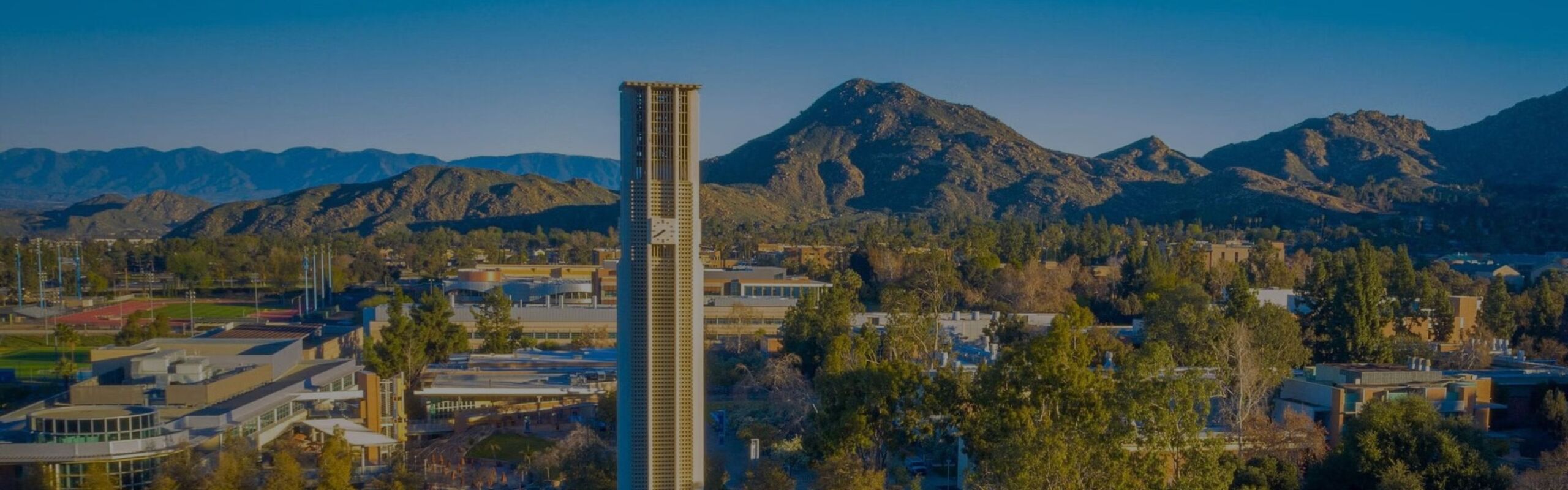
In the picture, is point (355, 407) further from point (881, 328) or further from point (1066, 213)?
point (1066, 213)

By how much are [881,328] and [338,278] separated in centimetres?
4402

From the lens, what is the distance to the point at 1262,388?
26.9 metres

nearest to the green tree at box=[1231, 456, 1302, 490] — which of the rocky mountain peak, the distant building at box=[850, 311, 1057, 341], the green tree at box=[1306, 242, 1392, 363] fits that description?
the green tree at box=[1306, 242, 1392, 363]

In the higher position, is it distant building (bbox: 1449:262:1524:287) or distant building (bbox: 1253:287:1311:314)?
distant building (bbox: 1449:262:1524:287)

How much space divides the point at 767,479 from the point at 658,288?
425cm

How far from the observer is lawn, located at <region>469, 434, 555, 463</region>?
27.3 meters

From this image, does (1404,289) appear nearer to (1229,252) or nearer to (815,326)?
(815,326)

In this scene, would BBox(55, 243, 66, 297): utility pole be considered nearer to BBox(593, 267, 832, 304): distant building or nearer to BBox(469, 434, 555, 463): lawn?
BBox(593, 267, 832, 304): distant building

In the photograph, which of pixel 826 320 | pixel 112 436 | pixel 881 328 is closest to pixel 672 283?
pixel 112 436

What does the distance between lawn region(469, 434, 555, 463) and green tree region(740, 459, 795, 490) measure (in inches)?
240

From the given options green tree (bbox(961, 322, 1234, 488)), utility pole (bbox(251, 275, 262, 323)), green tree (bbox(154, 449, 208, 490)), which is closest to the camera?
green tree (bbox(961, 322, 1234, 488))

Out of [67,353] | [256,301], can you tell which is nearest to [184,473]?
[67,353]

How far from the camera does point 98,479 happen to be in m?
19.4

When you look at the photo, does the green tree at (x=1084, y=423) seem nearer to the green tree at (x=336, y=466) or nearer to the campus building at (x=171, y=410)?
the green tree at (x=336, y=466)
